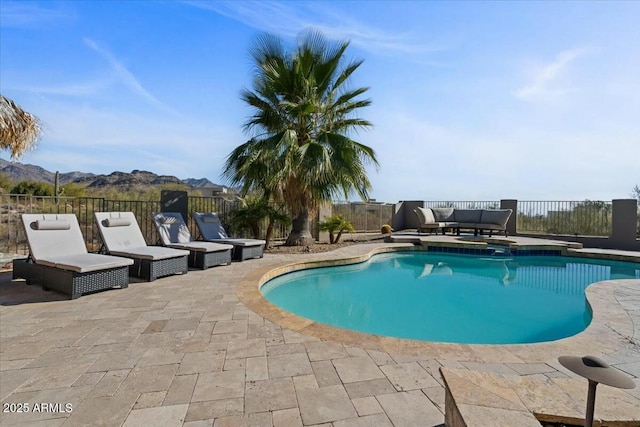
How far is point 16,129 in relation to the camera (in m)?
5.25

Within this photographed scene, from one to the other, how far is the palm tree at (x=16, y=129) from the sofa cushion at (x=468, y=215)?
529 inches

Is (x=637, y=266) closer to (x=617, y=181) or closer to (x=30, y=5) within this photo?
(x=617, y=181)

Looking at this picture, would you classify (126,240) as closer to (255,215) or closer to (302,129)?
(255,215)

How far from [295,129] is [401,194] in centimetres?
864

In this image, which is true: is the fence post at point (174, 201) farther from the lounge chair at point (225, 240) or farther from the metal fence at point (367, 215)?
the metal fence at point (367, 215)

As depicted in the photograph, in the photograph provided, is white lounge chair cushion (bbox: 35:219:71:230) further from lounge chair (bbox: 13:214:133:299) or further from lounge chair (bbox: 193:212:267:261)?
lounge chair (bbox: 193:212:267:261)

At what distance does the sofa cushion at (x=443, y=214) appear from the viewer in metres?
13.7

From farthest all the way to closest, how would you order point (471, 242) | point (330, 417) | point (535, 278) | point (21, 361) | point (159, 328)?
point (471, 242), point (535, 278), point (159, 328), point (21, 361), point (330, 417)

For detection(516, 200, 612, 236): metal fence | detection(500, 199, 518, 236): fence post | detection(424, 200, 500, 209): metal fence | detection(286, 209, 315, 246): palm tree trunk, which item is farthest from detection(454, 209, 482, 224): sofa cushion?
detection(286, 209, 315, 246): palm tree trunk

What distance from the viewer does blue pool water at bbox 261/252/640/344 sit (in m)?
4.29

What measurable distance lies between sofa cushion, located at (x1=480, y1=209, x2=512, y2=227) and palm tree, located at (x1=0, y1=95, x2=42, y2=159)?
44.3ft

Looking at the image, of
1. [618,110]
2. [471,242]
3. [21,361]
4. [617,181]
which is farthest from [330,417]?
[617,181]

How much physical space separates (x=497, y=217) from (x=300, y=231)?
779 centimetres

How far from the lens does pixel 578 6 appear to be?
6.17m
